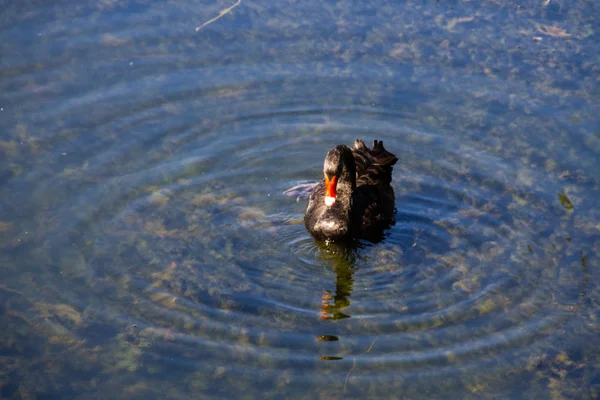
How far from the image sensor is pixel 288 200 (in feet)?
35.7

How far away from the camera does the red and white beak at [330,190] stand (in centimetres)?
982

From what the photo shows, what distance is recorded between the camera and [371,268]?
9656 mm

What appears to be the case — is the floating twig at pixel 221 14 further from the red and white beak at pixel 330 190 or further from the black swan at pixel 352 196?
the red and white beak at pixel 330 190

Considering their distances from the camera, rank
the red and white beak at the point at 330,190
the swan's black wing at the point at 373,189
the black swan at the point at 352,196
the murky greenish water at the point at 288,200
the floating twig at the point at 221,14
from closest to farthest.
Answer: the murky greenish water at the point at 288,200 → the red and white beak at the point at 330,190 → the black swan at the point at 352,196 → the swan's black wing at the point at 373,189 → the floating twig at the point at 221,14

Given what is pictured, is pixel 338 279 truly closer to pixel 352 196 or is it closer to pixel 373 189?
pixel 352 196

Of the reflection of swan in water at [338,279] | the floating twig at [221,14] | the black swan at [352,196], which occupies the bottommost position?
the reflection of swan in water at [338,279]

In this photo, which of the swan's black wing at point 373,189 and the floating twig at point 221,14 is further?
the floating twig at point 221,14

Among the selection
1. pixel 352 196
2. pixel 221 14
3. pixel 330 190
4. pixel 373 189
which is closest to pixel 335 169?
pixel 330 190

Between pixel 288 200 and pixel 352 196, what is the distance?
3.09 ft

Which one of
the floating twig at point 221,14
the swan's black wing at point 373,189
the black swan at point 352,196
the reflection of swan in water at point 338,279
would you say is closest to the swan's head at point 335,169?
the black swan at point 352,196

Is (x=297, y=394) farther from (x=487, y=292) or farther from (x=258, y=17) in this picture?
(x=258, y=17)

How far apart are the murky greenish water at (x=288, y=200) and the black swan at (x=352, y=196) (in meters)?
0.25

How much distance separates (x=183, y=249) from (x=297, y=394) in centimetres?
258

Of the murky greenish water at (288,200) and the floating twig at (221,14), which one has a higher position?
the floating twig at (221,14)
